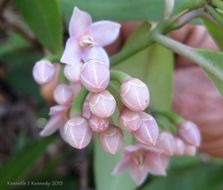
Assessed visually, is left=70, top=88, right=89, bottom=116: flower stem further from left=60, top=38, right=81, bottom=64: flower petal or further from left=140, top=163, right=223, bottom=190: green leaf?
left=140, top=163, right=223, bottom=190: green leaf

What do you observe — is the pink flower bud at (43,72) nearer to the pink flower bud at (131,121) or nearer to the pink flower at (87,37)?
the pink flower at (87,37)

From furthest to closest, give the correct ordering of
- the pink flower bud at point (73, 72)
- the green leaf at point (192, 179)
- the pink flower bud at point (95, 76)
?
the green leaf at point (192, 179) < the pink flower bud at point (73, 72) < the pink flower bud at point (95, 76)

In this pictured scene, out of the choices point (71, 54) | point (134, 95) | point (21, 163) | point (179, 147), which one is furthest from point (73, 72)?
point (21, 163)

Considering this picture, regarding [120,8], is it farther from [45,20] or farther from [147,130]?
[147,130]

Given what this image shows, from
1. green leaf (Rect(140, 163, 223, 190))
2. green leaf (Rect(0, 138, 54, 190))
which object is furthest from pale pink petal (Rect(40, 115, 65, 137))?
green leaf (Rect(140, 163, 223, 190))

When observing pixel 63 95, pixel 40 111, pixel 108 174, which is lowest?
pixel 40 111

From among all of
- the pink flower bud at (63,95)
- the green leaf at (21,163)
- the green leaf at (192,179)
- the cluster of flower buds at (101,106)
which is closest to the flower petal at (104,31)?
the cluster of flower buds at (101,106)

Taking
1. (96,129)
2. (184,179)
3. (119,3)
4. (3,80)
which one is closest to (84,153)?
(184,179)
